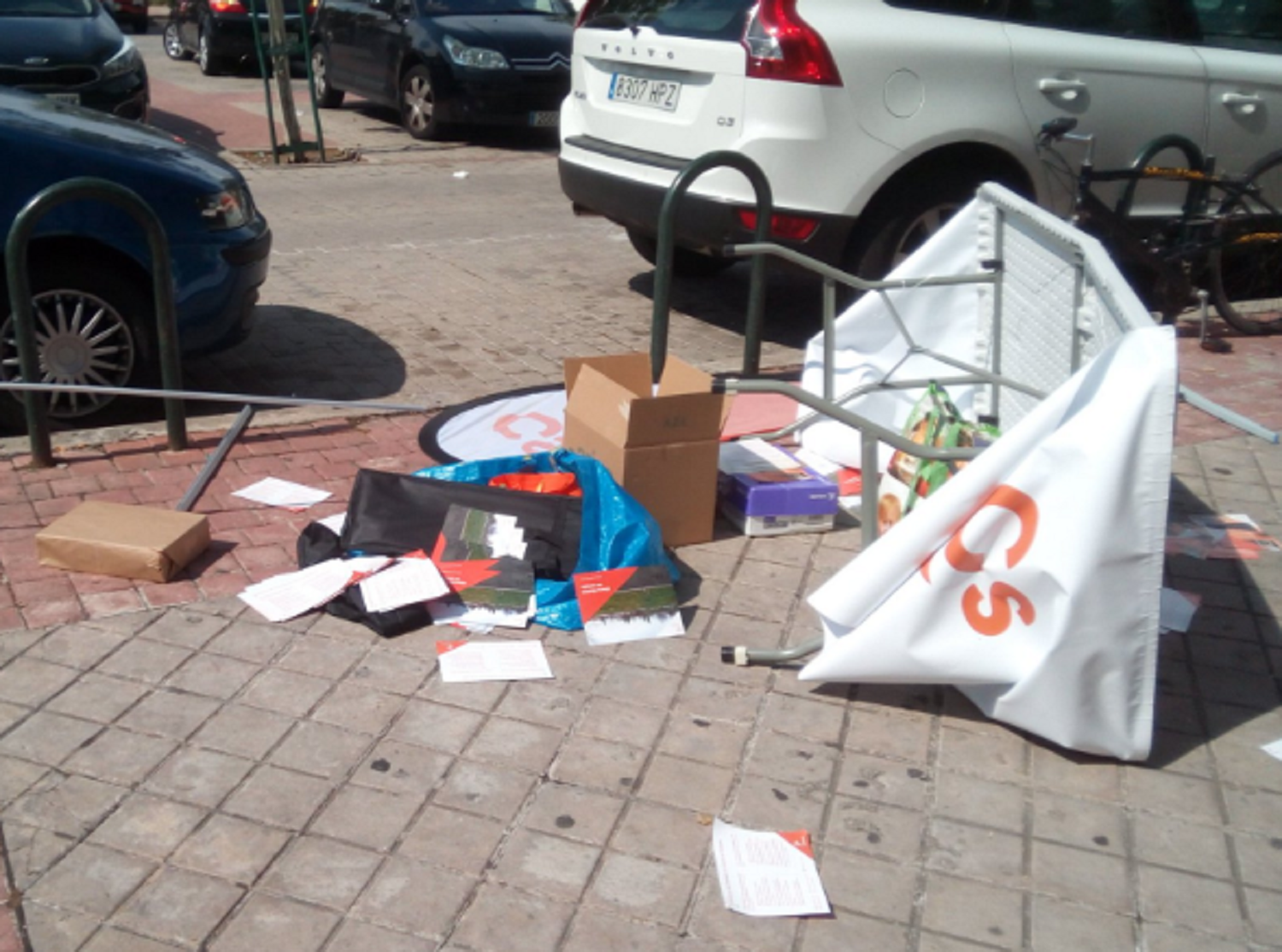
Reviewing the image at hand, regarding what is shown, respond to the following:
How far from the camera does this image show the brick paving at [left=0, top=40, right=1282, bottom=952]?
2867mm

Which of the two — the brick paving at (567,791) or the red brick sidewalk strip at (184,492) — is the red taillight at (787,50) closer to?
the red brick sidewalk strip at (184,492)

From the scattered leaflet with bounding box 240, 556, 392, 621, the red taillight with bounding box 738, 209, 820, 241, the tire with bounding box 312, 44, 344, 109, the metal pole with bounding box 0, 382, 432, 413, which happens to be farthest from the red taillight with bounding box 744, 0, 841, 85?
the tire with bounding box 312, 44, 344, 109

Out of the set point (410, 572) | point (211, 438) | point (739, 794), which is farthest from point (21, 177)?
point (739, 794)

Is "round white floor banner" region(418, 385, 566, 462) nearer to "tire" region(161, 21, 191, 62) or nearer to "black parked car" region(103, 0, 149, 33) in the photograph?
"tire" region(161, 21, 191, 62)

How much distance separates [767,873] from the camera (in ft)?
9.84

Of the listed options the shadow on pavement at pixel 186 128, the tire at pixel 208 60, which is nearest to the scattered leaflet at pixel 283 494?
the shadow on pavement at pixel 186 128

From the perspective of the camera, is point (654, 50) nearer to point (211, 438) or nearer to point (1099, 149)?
point (1099, 149)

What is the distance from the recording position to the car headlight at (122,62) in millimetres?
10641

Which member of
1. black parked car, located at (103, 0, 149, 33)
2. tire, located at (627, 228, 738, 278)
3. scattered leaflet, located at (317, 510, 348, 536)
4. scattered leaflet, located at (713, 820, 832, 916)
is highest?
scattered leaflet, located at (713, 820, 832, 916)

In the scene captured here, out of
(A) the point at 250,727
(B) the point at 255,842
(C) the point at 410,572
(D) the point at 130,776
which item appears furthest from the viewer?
(C) the point at 410,572

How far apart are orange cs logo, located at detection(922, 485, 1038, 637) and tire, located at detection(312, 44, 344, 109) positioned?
13484 mm

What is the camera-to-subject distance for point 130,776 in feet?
10.7

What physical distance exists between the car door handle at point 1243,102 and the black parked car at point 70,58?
7.57m

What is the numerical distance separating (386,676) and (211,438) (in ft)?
6.57
